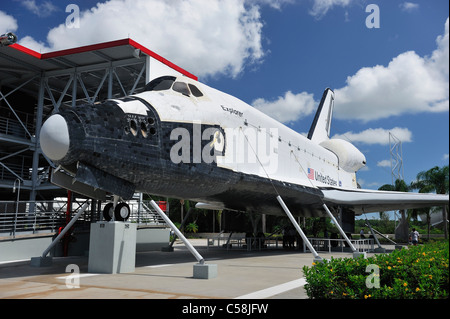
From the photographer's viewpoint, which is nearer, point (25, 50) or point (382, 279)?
point (382, 279)

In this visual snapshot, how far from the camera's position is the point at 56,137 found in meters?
5.56

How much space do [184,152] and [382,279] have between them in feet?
14.3

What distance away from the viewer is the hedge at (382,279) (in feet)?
10.8

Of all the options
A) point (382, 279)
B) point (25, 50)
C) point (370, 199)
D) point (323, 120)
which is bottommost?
point (382, 279)

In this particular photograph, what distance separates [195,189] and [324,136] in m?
12.7

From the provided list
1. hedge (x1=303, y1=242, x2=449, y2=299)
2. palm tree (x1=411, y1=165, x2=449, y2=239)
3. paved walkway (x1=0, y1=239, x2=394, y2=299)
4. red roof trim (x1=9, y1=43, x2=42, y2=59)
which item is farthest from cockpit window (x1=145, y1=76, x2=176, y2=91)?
palm tree (x1=411, y1=165, x2=449, y2=239)

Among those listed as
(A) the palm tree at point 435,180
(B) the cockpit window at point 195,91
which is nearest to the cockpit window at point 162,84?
(B) the cockpit window at point 195,91

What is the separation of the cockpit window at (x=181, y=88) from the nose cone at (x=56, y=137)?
259 centimetres

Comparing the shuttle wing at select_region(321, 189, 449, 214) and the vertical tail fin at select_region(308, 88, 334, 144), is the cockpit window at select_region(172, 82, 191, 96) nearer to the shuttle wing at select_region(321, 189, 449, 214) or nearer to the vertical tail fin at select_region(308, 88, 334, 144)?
the shuttle wing at select_region(321, 189, 449, 214)

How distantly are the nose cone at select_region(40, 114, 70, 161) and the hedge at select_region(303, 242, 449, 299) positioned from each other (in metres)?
4.00

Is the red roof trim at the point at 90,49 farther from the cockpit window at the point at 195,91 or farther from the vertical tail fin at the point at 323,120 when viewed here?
the cockpit window at the point at 195,91

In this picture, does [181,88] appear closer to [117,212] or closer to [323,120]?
[117,212]

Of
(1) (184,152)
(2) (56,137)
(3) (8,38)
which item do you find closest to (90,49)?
(3) (8,38)
